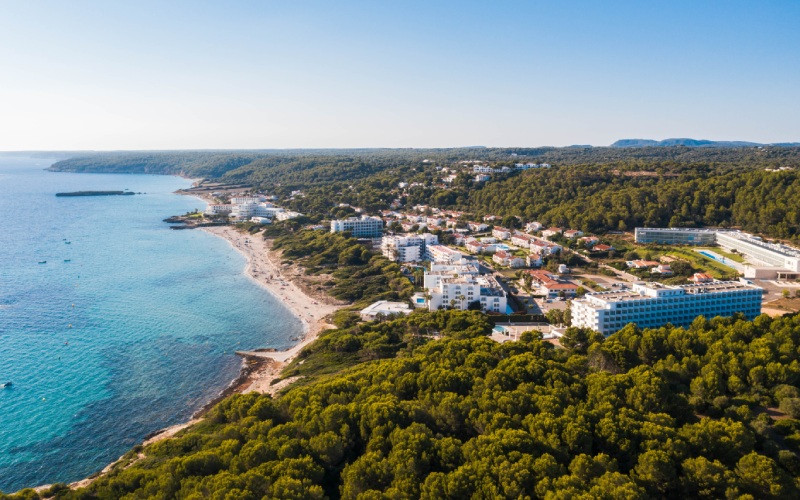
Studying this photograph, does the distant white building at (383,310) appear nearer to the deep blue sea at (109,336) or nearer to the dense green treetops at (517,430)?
the deep blue sea at (109,336)

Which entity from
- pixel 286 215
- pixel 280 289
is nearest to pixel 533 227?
pixel 280 289

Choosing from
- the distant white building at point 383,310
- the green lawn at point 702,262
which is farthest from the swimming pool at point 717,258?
the distant white building at point 383,310

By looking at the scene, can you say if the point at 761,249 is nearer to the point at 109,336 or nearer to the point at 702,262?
the point at 702,262

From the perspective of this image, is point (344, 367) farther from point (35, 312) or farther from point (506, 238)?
point (506, 238)

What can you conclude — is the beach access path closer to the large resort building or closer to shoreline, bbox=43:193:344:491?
shoreline, bbox=43:193:344:491

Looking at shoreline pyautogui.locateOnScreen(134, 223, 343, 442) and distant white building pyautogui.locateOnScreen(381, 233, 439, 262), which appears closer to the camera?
shoreline pyautogui.locateOnScreen(134, 223, 343, 442)

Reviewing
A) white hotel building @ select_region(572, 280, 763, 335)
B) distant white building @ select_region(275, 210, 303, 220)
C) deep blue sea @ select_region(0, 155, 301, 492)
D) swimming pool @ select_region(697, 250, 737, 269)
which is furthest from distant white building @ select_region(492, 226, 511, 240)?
distant white building @ select_region(275, 210, 303, 220)
